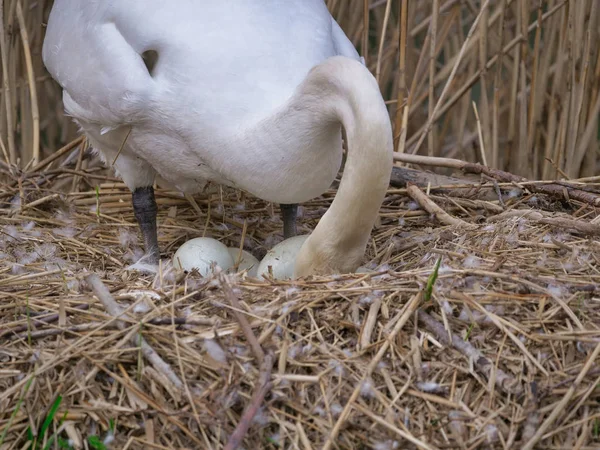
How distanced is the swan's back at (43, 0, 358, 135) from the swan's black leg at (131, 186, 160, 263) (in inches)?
15.4

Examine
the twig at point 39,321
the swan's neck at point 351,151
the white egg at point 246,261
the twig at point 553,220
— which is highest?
the swan's neck at point 351,151

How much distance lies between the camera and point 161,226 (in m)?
3.79

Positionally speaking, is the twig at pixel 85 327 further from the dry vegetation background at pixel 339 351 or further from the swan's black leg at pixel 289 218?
the swan's black leg at pixel 289 218

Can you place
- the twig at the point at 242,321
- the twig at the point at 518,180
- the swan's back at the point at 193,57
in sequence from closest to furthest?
the twig at the point at 242,321, the swan's back at the point at 193,57, the twig at the point at 518,180

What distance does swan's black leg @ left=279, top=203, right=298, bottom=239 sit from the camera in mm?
3497

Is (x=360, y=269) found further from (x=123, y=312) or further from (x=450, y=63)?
(x=450, y=63)

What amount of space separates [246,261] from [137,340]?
105 cm

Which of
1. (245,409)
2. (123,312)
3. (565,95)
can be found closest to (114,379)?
(123,312)

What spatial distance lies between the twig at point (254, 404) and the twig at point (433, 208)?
123 centimetres

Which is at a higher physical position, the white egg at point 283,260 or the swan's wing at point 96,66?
the swan's wing at point 96,66

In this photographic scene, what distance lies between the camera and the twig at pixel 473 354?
7.01ft

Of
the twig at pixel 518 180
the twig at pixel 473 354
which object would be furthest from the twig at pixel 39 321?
the twig at pixel 518 180

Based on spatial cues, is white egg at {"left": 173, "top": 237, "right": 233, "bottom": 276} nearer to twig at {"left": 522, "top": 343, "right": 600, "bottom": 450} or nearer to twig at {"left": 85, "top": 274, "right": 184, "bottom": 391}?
twig at {"left": 85, "top": 274, "right": 184, "bottom": 391}

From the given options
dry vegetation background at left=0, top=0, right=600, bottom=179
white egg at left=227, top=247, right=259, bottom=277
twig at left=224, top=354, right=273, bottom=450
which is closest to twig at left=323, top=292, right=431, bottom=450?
twig at left=224, top=354, right=273, bottom=450
